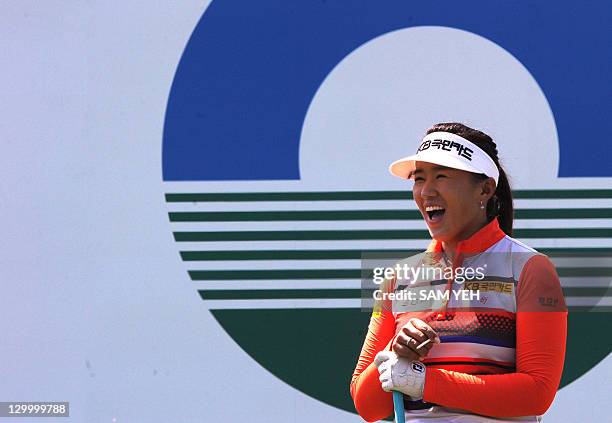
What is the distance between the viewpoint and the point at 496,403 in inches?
62.3

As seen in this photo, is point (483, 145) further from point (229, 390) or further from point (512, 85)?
point (229, 390)

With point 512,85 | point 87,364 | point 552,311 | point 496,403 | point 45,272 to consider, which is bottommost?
point 496,403

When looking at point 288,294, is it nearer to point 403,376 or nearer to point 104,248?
point 104,248

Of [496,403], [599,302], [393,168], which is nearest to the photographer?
[496,403]

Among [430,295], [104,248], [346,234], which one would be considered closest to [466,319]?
[430,295]

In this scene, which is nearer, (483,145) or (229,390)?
(483,145)

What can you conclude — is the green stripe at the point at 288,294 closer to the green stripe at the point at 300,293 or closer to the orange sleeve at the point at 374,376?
the green stripe at the point at 300,293

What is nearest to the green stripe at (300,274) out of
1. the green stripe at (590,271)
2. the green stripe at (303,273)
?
the green stripe at (303,273)

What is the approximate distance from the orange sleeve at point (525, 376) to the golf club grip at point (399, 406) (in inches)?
2.5

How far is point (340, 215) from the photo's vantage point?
2594mm

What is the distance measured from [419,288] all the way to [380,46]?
3.46 feet

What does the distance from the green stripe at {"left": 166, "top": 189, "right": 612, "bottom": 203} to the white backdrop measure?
0.11 m

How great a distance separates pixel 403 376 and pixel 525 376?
0.64 feet

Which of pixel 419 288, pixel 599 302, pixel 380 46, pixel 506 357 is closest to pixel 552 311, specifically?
pixel 506 357
